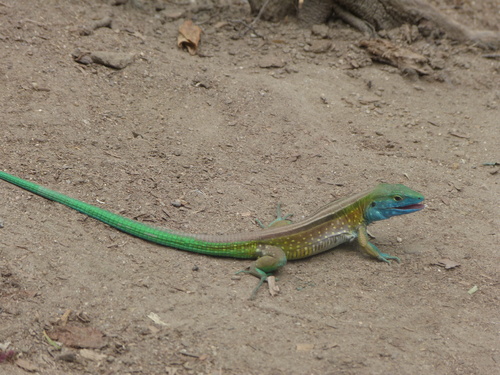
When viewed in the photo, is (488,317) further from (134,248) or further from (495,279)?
(134,248)

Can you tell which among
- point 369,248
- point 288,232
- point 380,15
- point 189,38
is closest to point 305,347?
point 288,232

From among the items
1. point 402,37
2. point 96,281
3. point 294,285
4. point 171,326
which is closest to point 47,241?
point 96,281

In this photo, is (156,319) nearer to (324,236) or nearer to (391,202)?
(324,236)

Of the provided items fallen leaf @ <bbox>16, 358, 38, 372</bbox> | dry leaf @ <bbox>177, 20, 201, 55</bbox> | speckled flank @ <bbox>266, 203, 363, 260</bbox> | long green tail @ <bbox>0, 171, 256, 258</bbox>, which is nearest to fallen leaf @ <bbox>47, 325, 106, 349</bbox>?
fallen leaf @ <bbox>16, 358, 38, 372</bbox>

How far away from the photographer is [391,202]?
5.77m

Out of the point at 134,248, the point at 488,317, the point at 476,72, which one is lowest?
the point at 134,248

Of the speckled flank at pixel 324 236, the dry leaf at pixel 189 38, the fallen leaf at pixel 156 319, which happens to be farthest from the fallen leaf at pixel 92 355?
the dry leaf at pixel 189 38

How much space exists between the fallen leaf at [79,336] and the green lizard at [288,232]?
49.9 inches

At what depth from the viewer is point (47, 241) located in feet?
17.0

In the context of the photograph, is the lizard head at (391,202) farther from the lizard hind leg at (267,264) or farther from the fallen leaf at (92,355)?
the fallen leaf at (92,355)

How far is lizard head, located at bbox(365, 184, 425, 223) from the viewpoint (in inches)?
225

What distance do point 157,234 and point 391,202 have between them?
7.66 ft

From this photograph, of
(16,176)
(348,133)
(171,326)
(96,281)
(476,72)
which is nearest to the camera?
(171,326)

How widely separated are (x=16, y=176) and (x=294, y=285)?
301 cm
